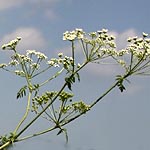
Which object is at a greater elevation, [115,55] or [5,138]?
[115,55]

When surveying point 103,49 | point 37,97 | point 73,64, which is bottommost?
point 37,97

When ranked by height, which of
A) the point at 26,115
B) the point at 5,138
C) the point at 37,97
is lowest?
the point at 5,138

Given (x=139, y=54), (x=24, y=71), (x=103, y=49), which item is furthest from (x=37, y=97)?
(x=139, y=54)

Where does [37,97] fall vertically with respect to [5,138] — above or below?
above

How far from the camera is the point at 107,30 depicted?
9.75 metres

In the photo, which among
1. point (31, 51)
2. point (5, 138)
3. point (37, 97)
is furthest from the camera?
point (31, 51)

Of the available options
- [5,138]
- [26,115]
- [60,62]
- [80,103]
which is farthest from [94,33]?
[5,138]

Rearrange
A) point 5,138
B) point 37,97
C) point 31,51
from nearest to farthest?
1. point 5,138
2. point 37,97
3. point 31,51

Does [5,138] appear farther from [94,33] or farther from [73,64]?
[94,33]

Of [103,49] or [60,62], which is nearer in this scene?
[103,49]

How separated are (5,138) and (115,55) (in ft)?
10.7

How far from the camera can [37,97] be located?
9445mm

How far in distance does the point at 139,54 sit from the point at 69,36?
170 cm

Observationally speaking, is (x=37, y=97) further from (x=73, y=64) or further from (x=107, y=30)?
(x=107, y=30)
